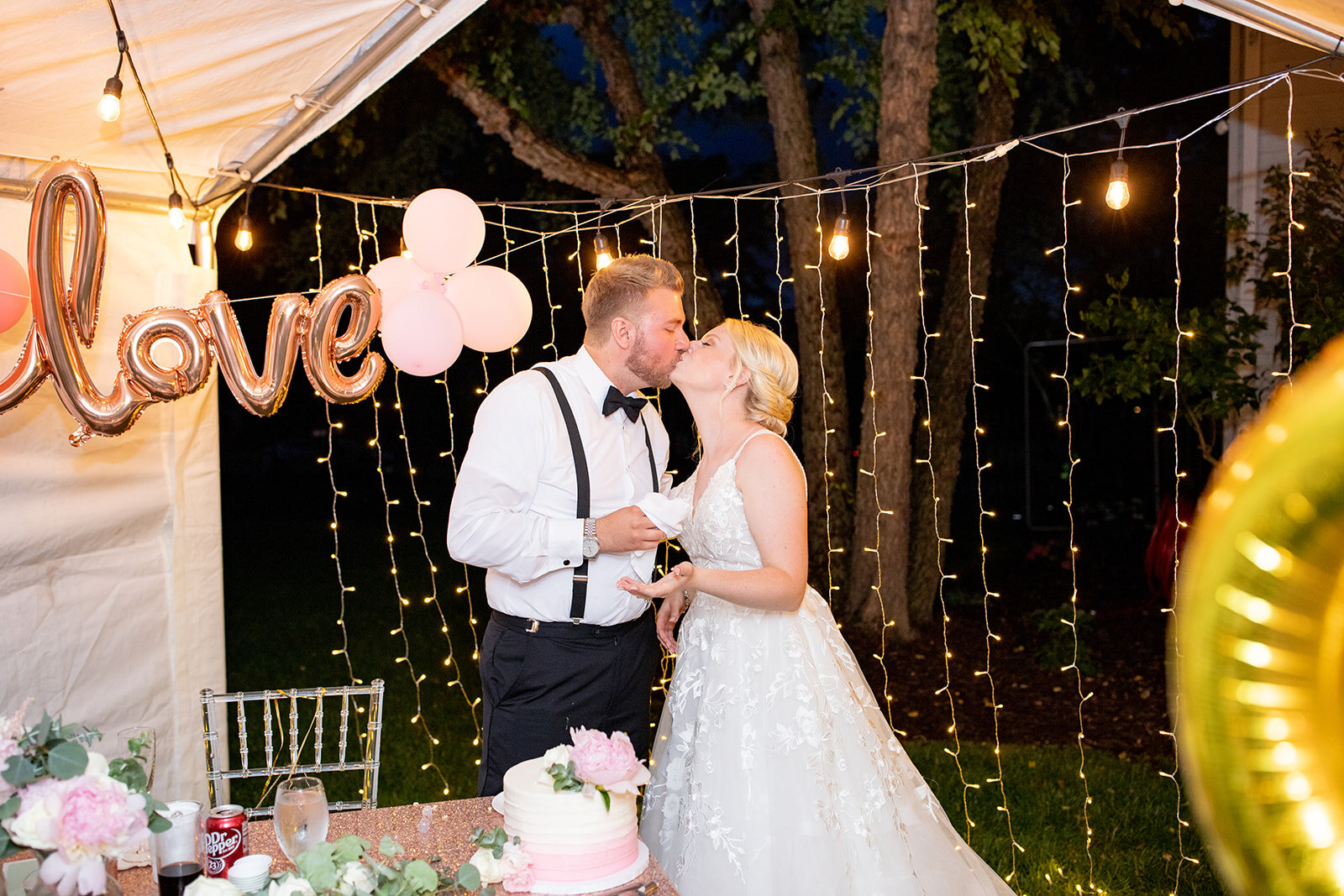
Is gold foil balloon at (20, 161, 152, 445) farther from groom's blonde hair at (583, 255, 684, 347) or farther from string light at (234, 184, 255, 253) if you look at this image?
groom's blonde hair at (583, 255, 684, 347)

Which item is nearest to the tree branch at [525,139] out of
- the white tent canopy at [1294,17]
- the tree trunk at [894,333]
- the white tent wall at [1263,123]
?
the tree trunk at [894,333]

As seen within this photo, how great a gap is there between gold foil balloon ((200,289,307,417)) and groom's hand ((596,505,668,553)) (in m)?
0.95

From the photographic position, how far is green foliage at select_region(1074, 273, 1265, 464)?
5340mm

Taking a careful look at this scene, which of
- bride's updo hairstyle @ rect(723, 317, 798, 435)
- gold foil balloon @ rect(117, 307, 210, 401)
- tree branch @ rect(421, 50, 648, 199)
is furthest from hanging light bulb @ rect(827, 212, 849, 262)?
tree branch @ rect(421, 50, 648, 199)

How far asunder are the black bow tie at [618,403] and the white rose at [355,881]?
1.49 m

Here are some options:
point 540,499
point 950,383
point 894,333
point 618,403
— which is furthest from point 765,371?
point 950,383

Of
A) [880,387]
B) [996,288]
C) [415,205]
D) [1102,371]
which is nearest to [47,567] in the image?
[415,205]

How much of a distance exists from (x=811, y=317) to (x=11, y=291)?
4344mm

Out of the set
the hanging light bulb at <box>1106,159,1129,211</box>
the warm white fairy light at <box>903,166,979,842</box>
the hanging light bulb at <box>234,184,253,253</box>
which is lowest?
the warm white fairy light at <box>903,166,979,842</box>

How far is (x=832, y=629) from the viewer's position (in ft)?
8.82

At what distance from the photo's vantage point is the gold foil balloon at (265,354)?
2.74m

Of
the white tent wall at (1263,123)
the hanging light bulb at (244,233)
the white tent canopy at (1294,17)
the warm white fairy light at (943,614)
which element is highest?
the white tent wall at (1263,123)

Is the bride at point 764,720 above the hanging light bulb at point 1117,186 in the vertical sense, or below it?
below

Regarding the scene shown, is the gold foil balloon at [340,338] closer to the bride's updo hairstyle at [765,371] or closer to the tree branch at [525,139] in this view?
the bride's updo hairstyle at [765,371]
